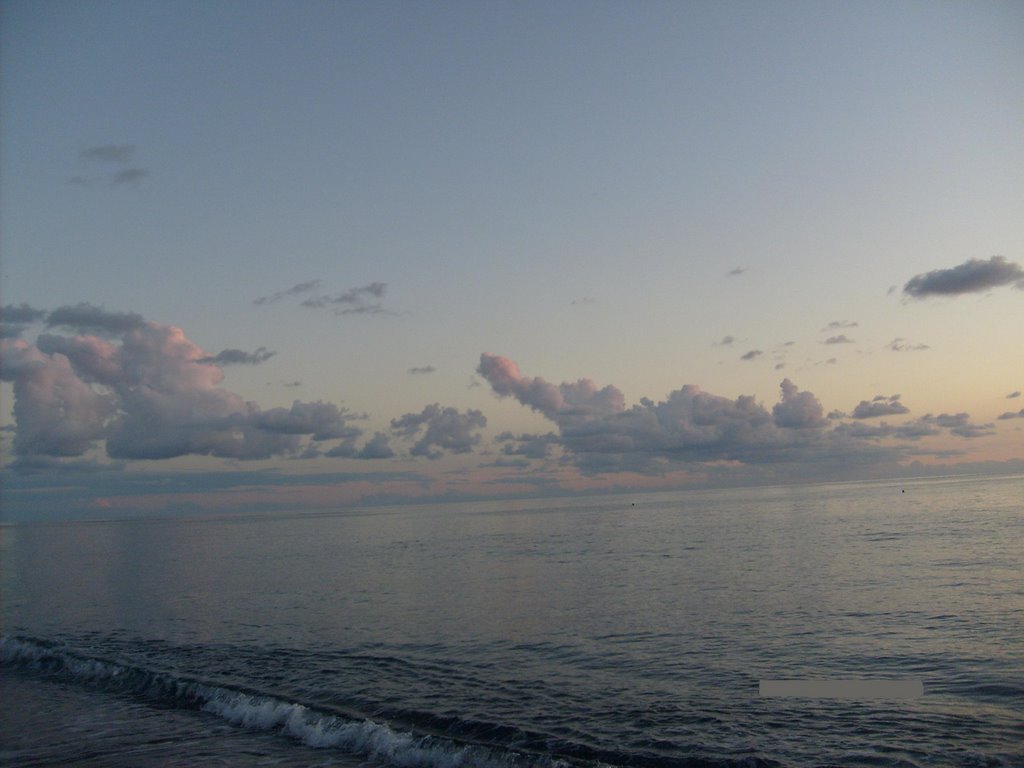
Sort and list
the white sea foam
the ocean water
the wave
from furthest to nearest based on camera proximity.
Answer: the ocean water < the white sea foam < the wave

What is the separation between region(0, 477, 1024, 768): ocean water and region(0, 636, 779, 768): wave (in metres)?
0.09

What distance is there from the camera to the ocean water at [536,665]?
66.4 feet

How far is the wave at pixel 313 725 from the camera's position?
1903 centimetres

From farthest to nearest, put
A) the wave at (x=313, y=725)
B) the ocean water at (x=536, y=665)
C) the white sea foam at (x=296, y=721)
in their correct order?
the ocean water at (x=536, y=665) < the white sea foam at (x=296, y=721) < the wave at (x=313, y=725)

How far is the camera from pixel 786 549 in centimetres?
6862

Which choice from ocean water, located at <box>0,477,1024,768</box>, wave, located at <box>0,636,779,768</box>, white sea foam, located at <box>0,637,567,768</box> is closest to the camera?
wave, located at <box>0,636,779,768</box>

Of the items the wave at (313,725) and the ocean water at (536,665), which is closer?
the wave at (313,725)

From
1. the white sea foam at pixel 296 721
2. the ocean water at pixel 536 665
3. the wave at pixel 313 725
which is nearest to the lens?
the wave at pixel 313 725

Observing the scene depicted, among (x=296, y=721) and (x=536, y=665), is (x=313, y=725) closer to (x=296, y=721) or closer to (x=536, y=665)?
(x=296, y=721)

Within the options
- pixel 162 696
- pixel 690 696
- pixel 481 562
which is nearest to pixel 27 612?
pixel 162 696

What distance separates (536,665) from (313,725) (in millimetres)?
9534

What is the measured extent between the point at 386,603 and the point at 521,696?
22986mm

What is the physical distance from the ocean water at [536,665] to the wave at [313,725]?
9 cm

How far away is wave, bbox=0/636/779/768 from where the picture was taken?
62.4ft
